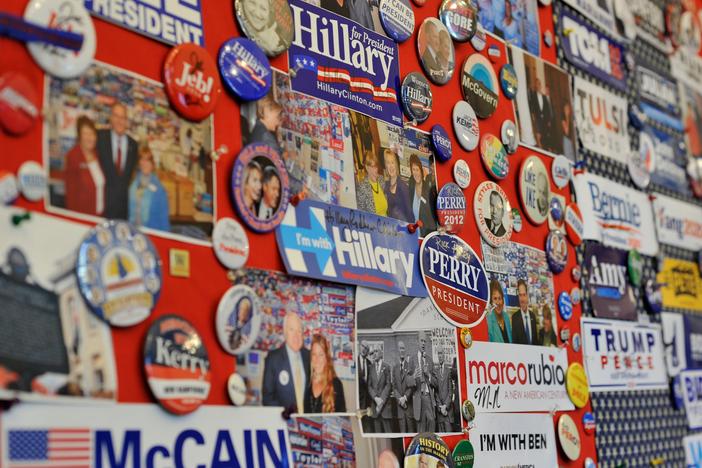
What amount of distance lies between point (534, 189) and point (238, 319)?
124cm

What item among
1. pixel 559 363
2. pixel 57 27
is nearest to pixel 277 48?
pixel 57 27

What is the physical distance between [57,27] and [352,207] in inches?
29.4

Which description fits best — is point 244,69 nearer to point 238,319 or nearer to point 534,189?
point 238,319

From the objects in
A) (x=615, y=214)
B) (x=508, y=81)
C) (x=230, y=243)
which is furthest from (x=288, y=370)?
(x=615, y=214)

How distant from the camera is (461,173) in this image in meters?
2.26

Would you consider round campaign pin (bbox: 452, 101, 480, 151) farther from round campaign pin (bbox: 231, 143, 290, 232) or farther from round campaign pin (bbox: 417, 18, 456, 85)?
round campaign pin (bbox: 231, 143, 290, 232)

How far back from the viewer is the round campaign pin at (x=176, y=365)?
1.43 m

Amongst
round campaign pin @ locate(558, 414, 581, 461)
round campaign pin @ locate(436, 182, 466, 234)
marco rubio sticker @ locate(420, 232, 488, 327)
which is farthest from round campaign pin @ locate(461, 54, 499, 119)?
round campaign pin @ locate(558, 414, 581, 461)

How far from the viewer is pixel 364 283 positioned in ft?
6.18

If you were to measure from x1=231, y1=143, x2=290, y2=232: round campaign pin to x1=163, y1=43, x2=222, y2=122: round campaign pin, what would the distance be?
12cm

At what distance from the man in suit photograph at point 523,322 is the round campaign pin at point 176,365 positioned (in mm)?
1070

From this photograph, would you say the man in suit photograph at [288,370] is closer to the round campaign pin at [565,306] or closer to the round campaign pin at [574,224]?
the round campaign pin at [565,306]

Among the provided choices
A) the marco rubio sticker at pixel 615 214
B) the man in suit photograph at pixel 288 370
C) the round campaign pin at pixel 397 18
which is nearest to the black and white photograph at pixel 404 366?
the man in suit photograph at pixel 288 370

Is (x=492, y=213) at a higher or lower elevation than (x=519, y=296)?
higher
